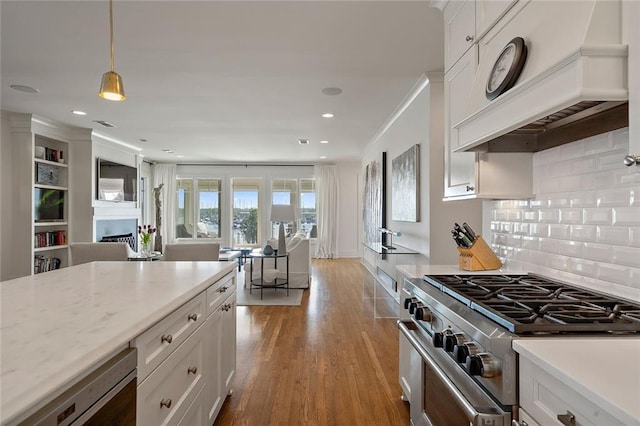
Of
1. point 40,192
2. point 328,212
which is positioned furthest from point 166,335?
point 328,212

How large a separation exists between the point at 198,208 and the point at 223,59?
6915 mm

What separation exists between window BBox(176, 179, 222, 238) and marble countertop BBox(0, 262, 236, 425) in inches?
295

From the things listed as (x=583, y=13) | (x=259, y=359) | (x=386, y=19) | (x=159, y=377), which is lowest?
(x=259, y=359)

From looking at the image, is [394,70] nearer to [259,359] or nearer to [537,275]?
[537,275]

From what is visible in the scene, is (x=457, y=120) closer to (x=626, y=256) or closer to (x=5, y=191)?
(x=626, y=256)

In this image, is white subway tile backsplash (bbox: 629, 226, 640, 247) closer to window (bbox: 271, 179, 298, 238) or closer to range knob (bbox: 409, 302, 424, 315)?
range knob (bbox: 409, 302, 424, 315)

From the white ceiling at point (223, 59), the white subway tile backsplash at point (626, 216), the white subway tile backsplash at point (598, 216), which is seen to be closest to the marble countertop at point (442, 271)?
the white subway tile backsplash at point (598, 216)

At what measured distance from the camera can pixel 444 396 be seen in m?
1.31

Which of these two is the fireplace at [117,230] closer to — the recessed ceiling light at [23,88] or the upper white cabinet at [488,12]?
the recessed ceiling light at [23,88]

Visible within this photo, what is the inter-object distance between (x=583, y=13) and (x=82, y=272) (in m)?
2.53

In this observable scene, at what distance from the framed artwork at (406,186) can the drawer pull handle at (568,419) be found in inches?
125

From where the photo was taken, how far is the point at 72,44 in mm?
2797

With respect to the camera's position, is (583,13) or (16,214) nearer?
(583,13)

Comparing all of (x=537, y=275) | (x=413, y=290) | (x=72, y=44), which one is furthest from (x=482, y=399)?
(x=72, y=44)
